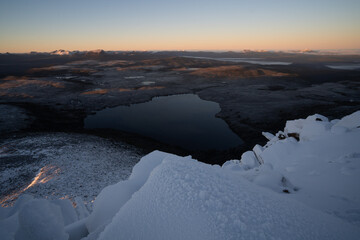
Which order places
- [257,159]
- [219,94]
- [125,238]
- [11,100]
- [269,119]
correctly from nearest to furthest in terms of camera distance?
1. [125,238]
2. [257,159]
3. [269,119]
4. [11,100]
5. [219,94]

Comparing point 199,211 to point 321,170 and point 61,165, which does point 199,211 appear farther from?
point 61,165

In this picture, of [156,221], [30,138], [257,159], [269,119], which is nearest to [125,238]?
[156,221]

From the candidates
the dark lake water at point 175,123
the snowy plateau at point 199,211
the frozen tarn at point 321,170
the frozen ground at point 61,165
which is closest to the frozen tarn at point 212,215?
the snowy plateau at point 199,211

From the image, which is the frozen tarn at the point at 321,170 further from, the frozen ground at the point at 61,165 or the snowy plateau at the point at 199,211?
the frozen ground at the point at 61,165

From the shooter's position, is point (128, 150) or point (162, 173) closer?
point (162, 173)

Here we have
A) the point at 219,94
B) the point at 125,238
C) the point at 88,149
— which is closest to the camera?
the point at 125,238

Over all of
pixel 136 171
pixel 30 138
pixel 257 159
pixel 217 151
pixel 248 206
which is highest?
pixel 248 206

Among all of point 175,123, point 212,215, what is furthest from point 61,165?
point 212,215

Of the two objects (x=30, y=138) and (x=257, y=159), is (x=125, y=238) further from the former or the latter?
(x=30, y=138)
